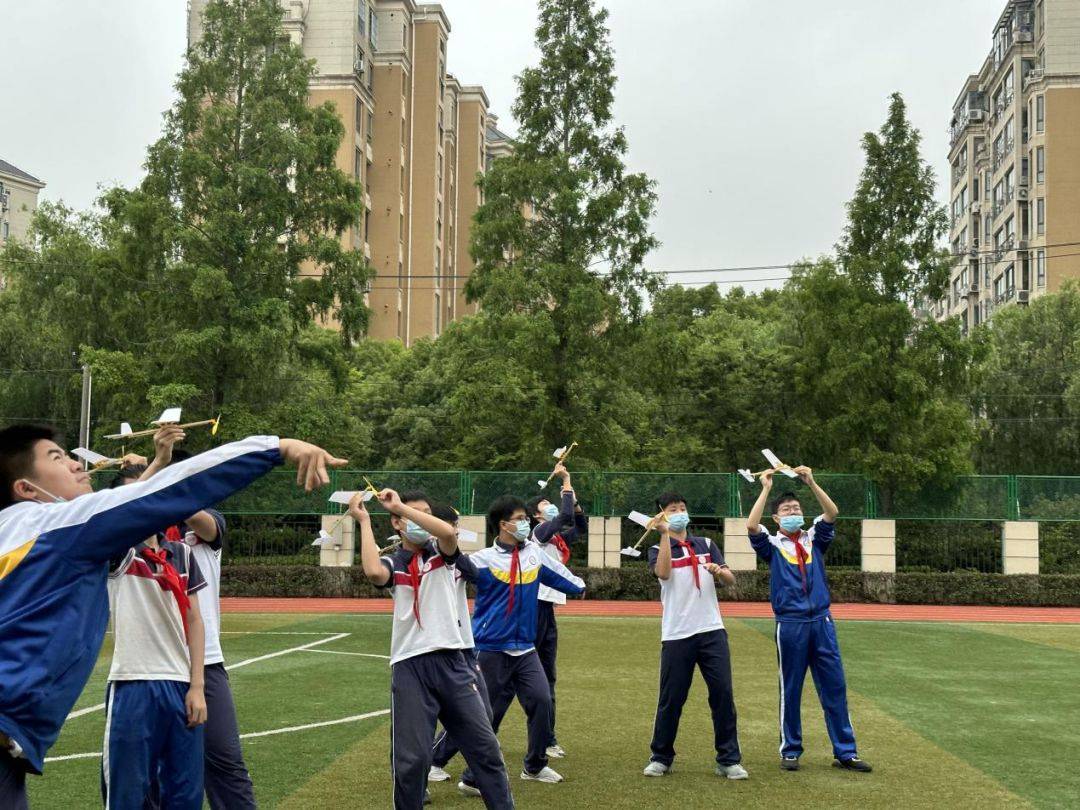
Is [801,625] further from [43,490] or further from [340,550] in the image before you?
[340,550]

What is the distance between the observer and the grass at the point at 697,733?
770 cm

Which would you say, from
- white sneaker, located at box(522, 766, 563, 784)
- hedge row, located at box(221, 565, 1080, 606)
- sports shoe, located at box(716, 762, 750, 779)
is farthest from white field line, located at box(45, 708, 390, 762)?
hedge row, located at box(221, 565, 1080, 606)

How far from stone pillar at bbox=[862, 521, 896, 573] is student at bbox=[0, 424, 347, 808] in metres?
25.6

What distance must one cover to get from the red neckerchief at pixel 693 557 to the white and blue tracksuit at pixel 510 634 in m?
1.29

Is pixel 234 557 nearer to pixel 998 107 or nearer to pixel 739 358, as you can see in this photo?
pixel 739 358

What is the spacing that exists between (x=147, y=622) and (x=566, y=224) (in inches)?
979

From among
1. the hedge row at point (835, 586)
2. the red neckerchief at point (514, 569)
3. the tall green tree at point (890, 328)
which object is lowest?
the hedge row at point (835, 586)

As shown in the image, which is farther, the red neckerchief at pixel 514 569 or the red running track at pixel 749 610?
the red running track at pixel 749 610

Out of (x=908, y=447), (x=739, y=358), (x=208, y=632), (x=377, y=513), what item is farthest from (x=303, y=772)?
(x=739, y=358)

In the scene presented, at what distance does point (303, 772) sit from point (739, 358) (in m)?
27.9

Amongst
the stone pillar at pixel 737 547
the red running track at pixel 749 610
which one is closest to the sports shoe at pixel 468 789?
the red running track at pixel 749 610

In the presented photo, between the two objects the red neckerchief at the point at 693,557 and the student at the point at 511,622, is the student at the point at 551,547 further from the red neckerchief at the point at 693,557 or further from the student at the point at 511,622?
the red neckerchief at the point at 693,557

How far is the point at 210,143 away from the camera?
93.1 feet

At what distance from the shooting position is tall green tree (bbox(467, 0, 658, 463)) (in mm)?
28594
